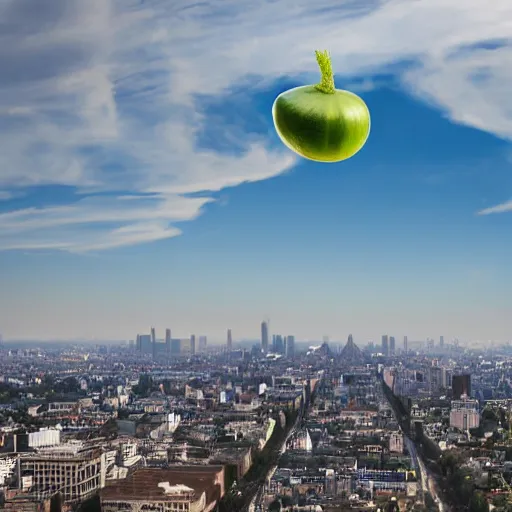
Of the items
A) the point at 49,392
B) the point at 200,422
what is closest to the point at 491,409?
the point at 200,422

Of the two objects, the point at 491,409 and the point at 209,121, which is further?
the point at 209,121

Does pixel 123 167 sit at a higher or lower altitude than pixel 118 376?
higher

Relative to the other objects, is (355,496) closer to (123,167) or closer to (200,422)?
(200,422)

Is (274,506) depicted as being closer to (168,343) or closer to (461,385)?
(461,385)

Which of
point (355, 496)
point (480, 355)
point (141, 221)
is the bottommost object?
point (355, 496)

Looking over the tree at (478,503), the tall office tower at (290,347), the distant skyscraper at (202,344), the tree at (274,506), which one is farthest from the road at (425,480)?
the tall office tower at (290,347)

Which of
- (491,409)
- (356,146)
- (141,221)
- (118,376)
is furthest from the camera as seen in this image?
(118,376)
